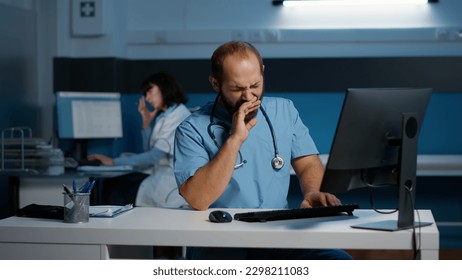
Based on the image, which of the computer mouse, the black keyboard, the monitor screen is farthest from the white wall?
the computer mouse

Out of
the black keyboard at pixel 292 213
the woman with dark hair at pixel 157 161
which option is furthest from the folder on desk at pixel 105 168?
the black keyboard at pixel 292 213

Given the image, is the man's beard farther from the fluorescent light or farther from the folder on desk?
the fluorescent light

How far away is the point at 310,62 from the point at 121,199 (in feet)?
4.85

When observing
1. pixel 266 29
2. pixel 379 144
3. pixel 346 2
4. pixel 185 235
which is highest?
pixel 346 2

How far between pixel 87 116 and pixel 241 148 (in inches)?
104

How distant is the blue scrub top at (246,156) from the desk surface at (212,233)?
0.86ft

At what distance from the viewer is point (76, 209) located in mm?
2119

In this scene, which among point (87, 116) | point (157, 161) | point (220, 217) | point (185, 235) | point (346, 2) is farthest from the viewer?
point (346, 2)

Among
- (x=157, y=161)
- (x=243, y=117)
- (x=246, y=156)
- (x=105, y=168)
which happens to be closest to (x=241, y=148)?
(x=246, y=156)

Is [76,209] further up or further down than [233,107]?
further down

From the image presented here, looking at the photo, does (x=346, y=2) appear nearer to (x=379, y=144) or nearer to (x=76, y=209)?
(x=379, y=144)

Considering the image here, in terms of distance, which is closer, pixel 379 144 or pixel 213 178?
pixel 379 144

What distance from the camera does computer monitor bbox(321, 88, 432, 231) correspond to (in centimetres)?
193

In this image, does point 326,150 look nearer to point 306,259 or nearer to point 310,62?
point 310,62
